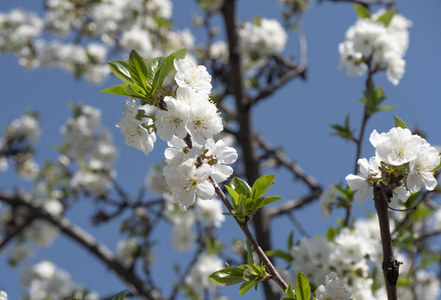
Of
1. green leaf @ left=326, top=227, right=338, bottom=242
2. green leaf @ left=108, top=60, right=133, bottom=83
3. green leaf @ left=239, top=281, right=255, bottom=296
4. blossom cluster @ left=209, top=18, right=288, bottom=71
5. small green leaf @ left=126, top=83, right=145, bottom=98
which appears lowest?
green leaf @ left=239, top=281, right=255, bottom=296

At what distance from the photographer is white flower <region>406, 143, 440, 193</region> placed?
3.74 ft

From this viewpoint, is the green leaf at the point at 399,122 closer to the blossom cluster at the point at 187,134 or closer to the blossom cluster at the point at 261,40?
the blossom cluster at the point at 187,134

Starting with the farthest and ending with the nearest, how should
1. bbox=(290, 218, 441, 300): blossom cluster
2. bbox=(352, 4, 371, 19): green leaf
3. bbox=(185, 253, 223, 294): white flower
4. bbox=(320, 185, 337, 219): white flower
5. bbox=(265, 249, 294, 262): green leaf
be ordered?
bbox=(185, 253, 223, 294): white flower, bbox=(352, 4, 371, 19): green leaf, bbox=(320, 185, 337, 219): white flower, bbox=(265, 249, 294, 262): green leaf, bbox=(290, 218, 441, 300): blossom cluster

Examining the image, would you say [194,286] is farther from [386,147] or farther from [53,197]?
[53,197]

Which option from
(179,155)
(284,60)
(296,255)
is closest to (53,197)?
(284,60)

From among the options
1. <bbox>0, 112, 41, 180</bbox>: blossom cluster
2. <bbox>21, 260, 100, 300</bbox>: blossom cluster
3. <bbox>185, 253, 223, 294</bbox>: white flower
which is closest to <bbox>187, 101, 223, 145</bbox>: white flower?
<bbox>185, 253, 223, 294</bbox>: white flower

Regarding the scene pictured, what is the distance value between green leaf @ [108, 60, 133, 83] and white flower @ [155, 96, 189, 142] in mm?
190

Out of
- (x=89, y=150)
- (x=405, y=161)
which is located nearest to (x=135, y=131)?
(x=405, y=161)

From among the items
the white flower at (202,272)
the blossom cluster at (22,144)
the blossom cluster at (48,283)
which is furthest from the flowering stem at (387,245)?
the blossom cluster at (22,144)

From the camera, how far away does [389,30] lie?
108 inches

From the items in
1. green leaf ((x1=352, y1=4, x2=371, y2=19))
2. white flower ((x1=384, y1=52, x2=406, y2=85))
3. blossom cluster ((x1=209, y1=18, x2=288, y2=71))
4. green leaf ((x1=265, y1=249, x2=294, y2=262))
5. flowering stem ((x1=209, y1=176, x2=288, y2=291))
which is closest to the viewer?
flowering stem ((x1=209, y1=176, x2=288, y2=291))

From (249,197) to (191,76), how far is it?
1.32 feet

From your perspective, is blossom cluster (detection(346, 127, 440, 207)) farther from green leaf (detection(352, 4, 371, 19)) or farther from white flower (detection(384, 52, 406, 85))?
green leaf (detection(352, 4, 371, 19))

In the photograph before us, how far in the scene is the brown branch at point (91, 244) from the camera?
3.47 metres
